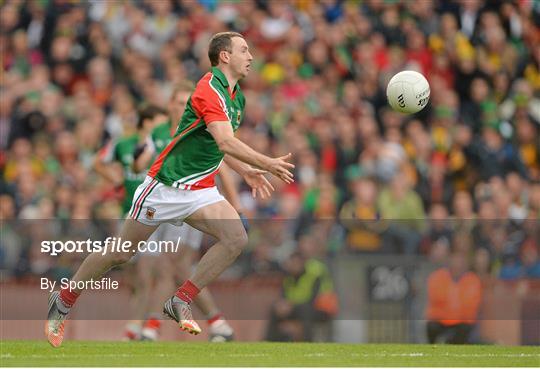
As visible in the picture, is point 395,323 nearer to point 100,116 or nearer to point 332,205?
point 332,205

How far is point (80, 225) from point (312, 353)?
157 inches

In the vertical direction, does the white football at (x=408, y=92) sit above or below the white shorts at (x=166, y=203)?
above

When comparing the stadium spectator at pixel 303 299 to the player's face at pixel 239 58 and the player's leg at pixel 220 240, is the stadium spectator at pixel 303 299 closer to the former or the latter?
the player's leg at pixel 220 240

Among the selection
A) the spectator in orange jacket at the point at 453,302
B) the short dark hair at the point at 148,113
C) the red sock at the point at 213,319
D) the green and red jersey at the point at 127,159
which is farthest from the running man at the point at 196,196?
the spectator in orange jacket at the point at 453,302

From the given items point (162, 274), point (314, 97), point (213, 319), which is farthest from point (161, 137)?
point (314, 97)

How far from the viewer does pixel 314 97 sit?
67.3 feet

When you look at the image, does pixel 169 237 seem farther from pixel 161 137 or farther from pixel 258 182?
pixel 258 182

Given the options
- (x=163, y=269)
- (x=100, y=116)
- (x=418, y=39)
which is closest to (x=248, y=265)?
(x=163, y=269)

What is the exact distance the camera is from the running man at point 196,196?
1154 centimetres

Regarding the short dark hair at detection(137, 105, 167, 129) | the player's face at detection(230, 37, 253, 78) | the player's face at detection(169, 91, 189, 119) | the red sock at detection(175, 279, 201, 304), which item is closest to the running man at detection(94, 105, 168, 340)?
the short dark hair at detection(137, 105, 167, 129)

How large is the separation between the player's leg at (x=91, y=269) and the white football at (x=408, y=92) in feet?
8.73

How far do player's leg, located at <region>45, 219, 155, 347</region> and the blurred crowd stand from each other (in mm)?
5001

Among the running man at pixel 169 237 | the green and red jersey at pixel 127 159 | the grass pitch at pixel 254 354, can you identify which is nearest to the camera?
the grass pitch at pixel 254 354

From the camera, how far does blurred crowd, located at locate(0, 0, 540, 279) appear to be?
59.7 ft
